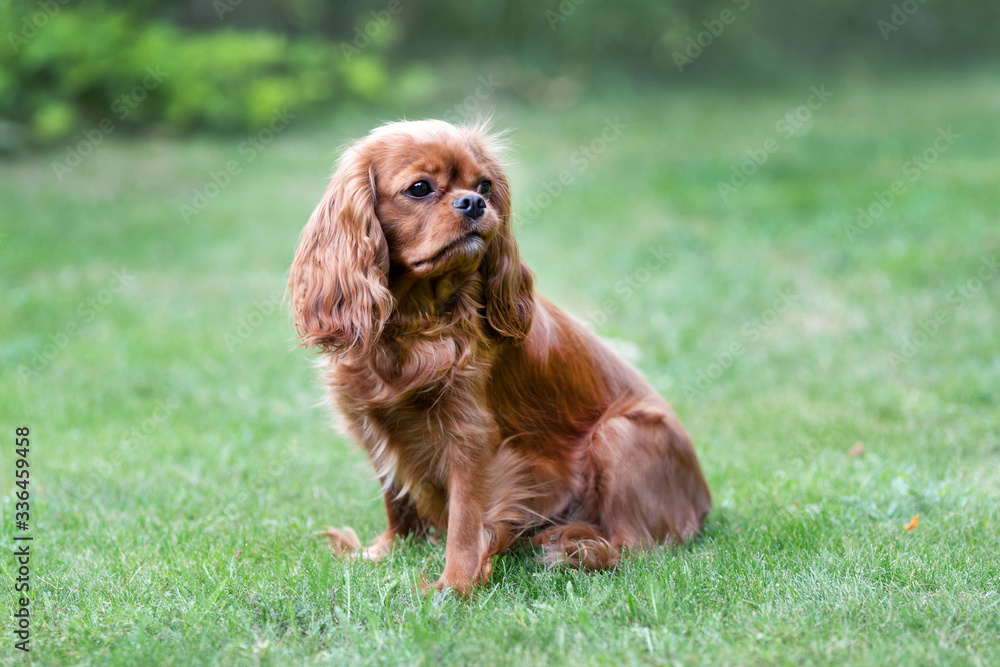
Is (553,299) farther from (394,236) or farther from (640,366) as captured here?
(394,236)

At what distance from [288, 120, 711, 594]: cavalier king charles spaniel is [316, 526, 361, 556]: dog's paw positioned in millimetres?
68

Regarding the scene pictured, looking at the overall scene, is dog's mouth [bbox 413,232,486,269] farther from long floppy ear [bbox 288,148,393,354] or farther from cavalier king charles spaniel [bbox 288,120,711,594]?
long floppy ear [bbox 288,148,393,354]

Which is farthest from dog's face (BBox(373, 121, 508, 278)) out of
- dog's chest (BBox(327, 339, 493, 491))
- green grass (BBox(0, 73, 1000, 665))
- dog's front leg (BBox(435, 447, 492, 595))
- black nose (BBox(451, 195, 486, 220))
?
green grass (BBox(0, 73, 1000, 665))

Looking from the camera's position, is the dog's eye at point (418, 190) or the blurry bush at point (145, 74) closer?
the dog's eye at point (418, 190)

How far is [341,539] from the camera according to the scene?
3930mm

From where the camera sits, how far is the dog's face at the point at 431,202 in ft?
10.5

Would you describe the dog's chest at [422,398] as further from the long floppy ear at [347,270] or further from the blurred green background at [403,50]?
the blurred green background at [403,50]

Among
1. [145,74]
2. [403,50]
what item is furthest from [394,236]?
[403,50]

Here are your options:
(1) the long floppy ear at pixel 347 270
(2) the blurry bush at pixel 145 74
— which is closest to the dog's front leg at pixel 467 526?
(1) the long floppy ear at pixel 347 270

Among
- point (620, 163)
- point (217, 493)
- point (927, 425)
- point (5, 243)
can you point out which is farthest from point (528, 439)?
point (620, 163)

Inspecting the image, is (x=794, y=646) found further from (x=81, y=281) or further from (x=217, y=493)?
(x=81, y=281)

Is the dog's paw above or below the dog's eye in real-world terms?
below

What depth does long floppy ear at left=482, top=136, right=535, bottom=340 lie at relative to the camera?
11.3ft

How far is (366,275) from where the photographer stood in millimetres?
3258
